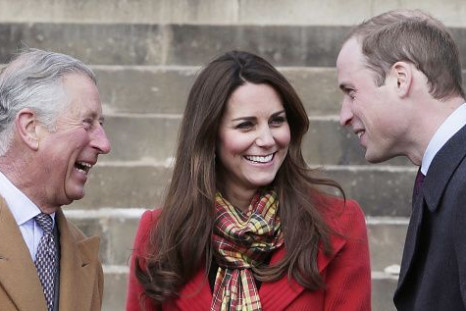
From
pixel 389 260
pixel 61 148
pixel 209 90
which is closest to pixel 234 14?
pixel 389 260

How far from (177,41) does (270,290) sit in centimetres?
338

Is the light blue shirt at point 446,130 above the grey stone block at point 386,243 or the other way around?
above

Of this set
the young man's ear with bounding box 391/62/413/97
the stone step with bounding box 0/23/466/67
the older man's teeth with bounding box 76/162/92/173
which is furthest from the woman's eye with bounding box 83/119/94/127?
the stone step with bounding box 0/23/466/67

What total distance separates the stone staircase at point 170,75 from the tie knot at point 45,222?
2.13 m

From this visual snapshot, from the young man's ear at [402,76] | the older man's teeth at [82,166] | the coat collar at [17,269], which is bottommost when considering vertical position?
the coat collar at [17,269]

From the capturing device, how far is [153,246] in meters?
3.77

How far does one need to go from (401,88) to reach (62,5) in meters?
4.45

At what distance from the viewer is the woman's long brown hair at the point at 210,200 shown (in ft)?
12.0

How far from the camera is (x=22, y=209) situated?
126 inches

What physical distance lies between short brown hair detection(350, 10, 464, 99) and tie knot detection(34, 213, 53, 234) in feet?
3.75

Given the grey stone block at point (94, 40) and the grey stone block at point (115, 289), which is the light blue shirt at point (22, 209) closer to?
the grey stone block at point (115, 289)

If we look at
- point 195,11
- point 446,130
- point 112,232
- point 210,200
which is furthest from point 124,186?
point 446,130

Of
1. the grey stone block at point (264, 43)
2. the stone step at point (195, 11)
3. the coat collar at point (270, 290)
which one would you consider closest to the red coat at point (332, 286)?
the coat collar at point (270, 290)

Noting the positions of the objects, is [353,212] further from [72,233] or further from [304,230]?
[72,233]
